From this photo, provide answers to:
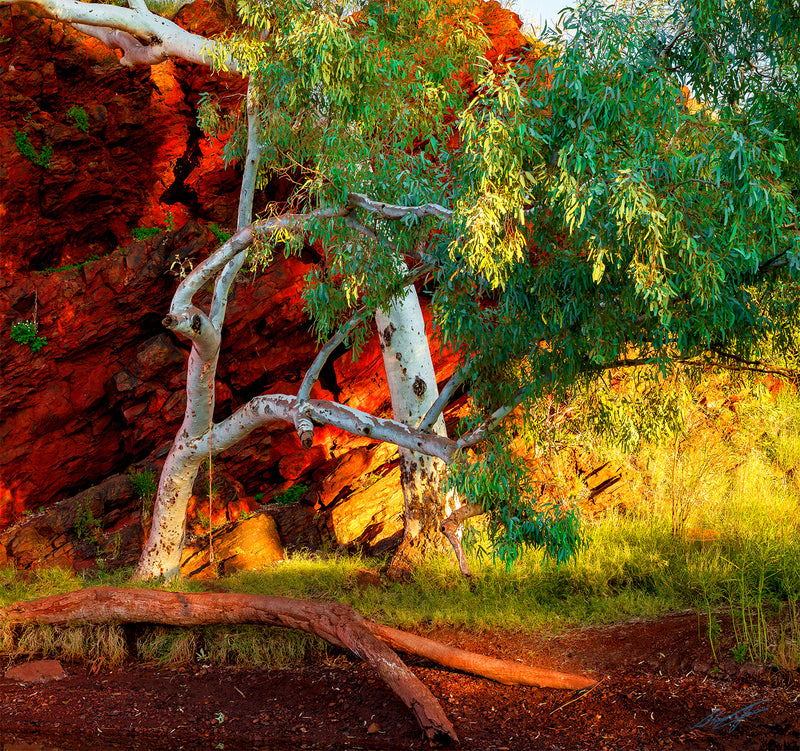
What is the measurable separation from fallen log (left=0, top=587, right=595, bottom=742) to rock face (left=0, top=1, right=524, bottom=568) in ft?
9.78

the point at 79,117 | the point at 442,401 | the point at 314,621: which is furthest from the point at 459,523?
the point at 79,117

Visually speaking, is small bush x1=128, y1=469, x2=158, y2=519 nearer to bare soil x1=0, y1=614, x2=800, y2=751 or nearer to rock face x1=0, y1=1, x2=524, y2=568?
rock face x1=0, y1=1, x2=524, y2=568

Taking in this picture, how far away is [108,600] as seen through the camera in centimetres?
700

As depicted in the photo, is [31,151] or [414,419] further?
[31,151]

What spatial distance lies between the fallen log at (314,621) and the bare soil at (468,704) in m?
0.16

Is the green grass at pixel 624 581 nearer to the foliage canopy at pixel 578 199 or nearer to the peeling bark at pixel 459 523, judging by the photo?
the peeling bark at pixel 459 523

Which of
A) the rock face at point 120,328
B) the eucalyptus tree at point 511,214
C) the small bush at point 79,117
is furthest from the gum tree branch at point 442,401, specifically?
the small bush at point 79,117

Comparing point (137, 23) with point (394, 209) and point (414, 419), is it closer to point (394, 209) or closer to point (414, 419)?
point (394, 209)

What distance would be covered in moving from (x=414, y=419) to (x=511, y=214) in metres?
4.23

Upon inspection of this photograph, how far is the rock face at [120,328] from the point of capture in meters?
10.6

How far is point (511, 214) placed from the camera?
5.25 metres

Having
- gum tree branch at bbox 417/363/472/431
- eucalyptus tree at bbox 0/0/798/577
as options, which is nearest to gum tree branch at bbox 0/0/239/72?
eucalyptus tree at bbox 0/0/798/577

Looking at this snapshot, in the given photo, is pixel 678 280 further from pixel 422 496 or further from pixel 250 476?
pixel 250 476

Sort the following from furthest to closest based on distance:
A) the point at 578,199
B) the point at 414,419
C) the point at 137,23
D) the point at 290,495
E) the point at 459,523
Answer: the point at 290,495 < the point at 137,23 < the point at 414,419 < the point at 459,523 < the point at 578,199
